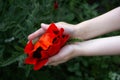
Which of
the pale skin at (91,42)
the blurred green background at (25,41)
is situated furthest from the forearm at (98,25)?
the blurred green background at (25,41)

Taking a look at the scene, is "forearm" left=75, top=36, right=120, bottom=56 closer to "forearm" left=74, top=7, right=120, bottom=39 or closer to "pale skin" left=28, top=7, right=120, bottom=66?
"pale skin" left=28, top=7, right=120, bottom=66

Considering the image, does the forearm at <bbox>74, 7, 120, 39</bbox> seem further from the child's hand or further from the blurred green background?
the blurred green background

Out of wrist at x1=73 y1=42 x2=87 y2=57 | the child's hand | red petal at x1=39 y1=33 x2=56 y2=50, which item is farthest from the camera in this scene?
the child's hand

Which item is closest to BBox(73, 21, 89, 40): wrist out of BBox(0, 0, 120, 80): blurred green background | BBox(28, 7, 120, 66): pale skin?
BBox(28, 7, 120, 66): pale skin

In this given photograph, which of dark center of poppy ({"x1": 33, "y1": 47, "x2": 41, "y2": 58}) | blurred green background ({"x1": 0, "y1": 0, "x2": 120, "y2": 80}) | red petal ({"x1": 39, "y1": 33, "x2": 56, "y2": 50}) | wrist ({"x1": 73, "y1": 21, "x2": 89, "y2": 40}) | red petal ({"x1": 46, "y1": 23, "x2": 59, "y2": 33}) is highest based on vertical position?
red petal ({"x1": 46, "y1": 23, "x2": 59, "y2": 33})

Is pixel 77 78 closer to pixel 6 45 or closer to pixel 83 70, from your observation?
pixel 83 70

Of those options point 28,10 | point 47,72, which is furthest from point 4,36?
point 47,72

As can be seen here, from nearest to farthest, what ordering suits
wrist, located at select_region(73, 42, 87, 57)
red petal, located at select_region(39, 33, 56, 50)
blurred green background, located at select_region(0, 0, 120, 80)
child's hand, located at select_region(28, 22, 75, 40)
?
red petal, located at select_region(39, 33, 56, 50) < wrist, located at select_region(73, 42, 87, 57) < child's hand, located at select_region(28, 22, 75, 40) < blurred green background, located at select_region(0, 0, 120, 80)

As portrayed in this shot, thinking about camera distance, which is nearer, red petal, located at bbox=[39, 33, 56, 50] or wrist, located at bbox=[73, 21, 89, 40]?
red petal, located at bbox=[39, 33, 56, 50]

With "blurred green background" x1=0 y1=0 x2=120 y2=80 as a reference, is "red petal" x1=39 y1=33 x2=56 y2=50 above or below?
above
